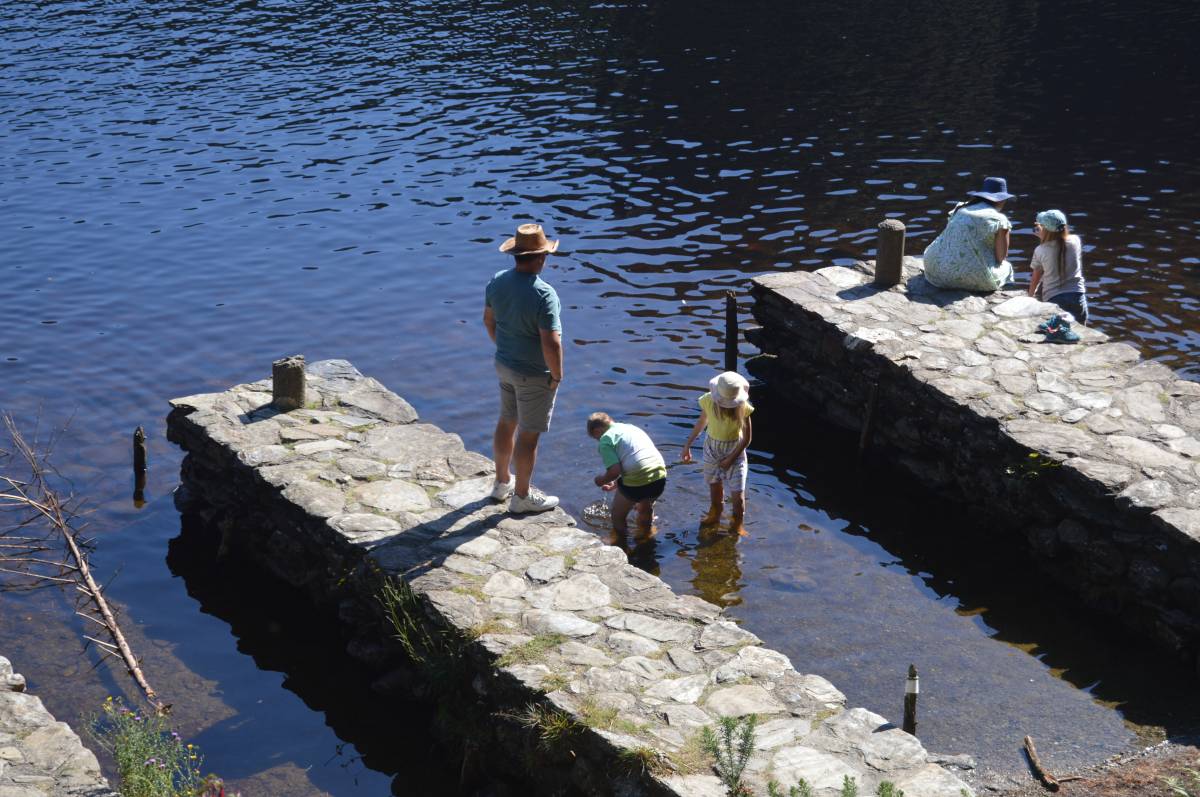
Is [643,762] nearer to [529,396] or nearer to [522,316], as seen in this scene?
[529,396]

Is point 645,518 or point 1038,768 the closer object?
point 1038,768

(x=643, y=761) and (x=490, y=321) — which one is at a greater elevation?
(x=490, y=321)

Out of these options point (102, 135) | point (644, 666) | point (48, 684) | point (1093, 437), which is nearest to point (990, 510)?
point (1093, 437)

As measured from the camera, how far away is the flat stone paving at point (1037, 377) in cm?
1166

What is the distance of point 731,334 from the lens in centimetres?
1672

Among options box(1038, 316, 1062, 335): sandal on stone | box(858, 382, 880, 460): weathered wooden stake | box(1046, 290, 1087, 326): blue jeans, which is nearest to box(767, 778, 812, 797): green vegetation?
box(858, 382, 880, 460): weathered wooden stake

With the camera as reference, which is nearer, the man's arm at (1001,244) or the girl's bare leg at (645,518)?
the girl's bare leg at (645,518)

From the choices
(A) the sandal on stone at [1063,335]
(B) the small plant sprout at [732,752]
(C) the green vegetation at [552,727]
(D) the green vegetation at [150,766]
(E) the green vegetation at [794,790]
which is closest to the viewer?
(E) the green vegetation at [794,790]

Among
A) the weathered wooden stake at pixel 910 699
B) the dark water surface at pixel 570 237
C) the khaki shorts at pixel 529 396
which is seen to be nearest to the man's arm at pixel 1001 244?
the dark water surface at pixel 570 237

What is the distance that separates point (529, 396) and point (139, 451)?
6.28 meters

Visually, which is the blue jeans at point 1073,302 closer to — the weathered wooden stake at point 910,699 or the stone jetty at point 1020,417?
the stone jetty at point 1020,417

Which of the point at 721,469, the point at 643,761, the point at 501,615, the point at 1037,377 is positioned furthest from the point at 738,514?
the point at 643,761

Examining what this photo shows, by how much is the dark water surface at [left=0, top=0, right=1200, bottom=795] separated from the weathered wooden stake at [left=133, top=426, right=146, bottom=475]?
0.41 metres

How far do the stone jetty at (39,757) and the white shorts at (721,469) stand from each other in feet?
23.3
